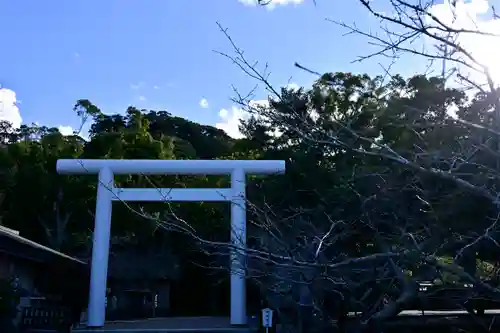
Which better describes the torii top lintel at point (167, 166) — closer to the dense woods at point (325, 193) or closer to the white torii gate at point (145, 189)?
the white torii gate at point (145, 189)

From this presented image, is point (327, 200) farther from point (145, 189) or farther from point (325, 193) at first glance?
point (145, 189)

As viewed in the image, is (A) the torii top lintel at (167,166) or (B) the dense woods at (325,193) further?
(A) the torii top lintel at (167,166)

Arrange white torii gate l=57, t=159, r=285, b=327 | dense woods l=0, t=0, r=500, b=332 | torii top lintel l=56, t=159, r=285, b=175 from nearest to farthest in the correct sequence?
1. dense woods l=0, t=0, r=500, b=332
2. white torii gate l=57, t=159, r=285, b=327
3. torii top lintel l=56, t=159, r=285, b=175

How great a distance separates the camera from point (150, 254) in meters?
19.0

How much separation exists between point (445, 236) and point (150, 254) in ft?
43.9

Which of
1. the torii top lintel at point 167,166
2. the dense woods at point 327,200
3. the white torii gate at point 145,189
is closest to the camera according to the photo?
the dense woods at point 327,200

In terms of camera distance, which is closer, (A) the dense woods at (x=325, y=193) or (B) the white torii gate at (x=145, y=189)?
(A) the dense woods at (x=325, y=193)

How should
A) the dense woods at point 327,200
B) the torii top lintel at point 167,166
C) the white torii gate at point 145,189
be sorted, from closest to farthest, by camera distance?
the dense woods at point 327,200 → the white torii gate at point 145,189 → the torii top lintel at point 167,166

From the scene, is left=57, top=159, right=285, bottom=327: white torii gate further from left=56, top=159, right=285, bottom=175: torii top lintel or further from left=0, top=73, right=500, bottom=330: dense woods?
left=0, top=73, right=500, bottom=330: dense woods

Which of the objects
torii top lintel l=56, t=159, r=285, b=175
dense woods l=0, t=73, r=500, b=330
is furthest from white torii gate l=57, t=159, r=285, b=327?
dense woods l=0, t=73, r=500, b=330

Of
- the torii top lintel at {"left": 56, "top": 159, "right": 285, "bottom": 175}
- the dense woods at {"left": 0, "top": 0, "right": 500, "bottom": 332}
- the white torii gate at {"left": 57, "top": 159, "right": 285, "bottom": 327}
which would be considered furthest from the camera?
the torii top lintel at {"left": 56, "top": 159, "right": 285, "bottom": 175}

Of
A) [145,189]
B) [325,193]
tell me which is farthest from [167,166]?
[325,193]

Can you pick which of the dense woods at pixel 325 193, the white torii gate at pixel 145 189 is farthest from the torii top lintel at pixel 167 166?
the dense woods at pixel 325 193

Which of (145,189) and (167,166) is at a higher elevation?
(167,166)
